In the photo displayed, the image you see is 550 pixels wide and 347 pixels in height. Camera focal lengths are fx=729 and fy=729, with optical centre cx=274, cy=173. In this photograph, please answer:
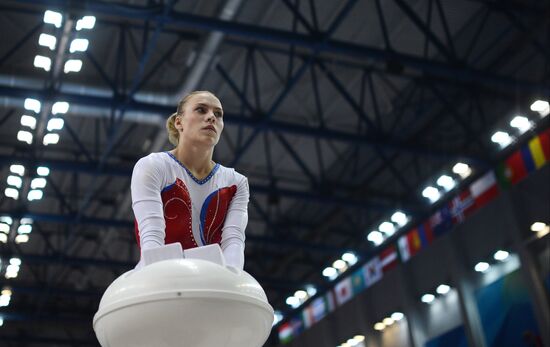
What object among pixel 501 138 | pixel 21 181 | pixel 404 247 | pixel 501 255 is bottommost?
pixel 501 255

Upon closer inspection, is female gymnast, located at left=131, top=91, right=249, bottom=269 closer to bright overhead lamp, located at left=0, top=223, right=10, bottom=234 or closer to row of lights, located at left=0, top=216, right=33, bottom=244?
row of lights, located at left=0, top=216, right=33, bottom=244

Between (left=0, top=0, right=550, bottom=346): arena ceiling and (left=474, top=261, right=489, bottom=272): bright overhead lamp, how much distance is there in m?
2.58

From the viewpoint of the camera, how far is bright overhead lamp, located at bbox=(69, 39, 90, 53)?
13944 millimetres

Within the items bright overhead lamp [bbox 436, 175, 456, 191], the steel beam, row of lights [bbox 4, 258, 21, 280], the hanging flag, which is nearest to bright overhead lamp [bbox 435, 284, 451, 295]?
the hanging flag

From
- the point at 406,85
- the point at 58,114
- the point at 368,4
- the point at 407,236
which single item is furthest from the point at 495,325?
the point at 58,114

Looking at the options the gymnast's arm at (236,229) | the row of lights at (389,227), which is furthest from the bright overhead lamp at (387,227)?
the gymnast's arm at (236,229)

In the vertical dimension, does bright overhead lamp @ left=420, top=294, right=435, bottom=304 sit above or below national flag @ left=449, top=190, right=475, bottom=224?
below

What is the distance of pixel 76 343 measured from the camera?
1373 inches

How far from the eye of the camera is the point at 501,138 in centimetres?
1794

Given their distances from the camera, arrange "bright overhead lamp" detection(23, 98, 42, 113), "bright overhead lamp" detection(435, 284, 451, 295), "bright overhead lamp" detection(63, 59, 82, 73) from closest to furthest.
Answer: "bright overhead lamp" detection(63, 59, 82, 73) < "bright overhead lamp" detection(23, 98, 42, 113) < "bright overhead lamp" detection(435, 284, 451, 295)

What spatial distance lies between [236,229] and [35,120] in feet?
44.1

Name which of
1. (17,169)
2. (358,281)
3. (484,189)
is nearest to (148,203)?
(17,169)

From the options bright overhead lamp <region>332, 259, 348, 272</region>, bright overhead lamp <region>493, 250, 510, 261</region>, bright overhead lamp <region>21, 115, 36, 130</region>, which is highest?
bright overhead lamp <region>332, 259, 348, 272</region>

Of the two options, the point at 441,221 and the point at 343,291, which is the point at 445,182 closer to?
the point at 441,221
